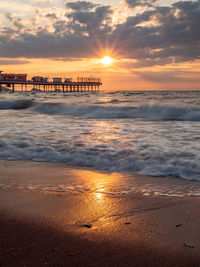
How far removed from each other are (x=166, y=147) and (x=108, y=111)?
11.7 m

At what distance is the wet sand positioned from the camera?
160cm

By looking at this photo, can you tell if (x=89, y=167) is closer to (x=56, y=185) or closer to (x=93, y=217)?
(x=56, y=185)

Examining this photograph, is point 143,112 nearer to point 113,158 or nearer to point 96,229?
point 113,158

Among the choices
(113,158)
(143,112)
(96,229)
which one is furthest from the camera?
(143,112)

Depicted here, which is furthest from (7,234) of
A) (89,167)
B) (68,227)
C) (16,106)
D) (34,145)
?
(16,106)

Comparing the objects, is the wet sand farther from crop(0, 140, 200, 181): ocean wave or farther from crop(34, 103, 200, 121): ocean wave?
crop(34, 103, 200, 121): ocean wave

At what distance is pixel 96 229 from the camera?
77.3 inches

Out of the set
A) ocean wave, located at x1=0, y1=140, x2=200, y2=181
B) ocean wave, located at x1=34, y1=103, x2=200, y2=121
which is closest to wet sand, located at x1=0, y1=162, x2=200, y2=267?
ocean wave, located at x1=0, y1=140, x2=200, y2=181

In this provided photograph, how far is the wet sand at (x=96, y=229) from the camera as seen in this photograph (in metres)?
1.60

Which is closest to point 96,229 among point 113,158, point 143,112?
point 113,158

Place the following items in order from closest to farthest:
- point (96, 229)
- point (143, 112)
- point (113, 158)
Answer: point (96, 229)
point (113, 158)
point (143, 112)

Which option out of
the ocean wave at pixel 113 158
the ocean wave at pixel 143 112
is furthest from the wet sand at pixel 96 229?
the ocean wave at pixel 143 112

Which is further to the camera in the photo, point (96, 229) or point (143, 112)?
point (143, 112)

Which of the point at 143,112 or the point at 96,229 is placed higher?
the point at 143,112
